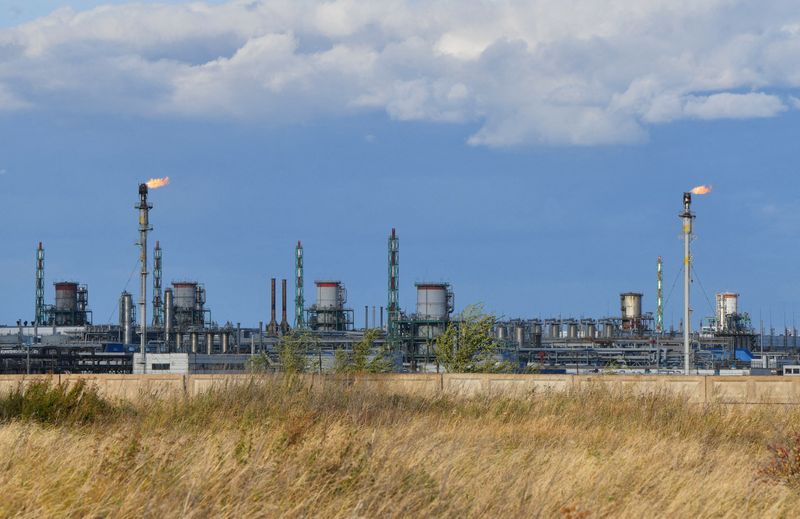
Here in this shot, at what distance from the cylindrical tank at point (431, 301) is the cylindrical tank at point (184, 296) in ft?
102

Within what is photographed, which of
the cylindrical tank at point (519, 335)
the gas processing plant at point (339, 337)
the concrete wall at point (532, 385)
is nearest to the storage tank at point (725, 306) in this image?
the gas processing plant at point (339, 337)

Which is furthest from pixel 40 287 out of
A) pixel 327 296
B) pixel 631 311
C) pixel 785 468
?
pixel 785 468

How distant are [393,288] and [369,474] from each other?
347 feet

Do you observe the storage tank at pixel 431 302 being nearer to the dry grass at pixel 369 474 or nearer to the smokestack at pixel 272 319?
the smokestack at pixel 272 319

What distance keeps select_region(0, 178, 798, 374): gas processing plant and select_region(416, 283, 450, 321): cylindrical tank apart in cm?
10

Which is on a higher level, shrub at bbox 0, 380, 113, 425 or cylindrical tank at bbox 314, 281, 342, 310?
cylindrical tank at bbox 314, 281, 342, 310

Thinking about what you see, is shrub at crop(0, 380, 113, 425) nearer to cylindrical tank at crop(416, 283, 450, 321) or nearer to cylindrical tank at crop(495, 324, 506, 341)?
cylindrical tank at crop(416, 283, 450, 321)

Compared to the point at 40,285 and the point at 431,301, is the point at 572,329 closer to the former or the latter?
the point at 431,301

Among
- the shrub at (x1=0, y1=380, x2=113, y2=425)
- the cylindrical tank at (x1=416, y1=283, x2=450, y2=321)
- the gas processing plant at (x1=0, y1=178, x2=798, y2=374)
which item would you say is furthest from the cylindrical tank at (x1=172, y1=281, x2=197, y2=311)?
the shrub at (x1=0, y1=380, x2=113, y2=425)

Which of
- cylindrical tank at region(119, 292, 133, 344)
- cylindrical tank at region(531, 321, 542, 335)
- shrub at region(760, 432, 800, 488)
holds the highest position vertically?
cylindrical tank at region(119, 292, 133, 344)

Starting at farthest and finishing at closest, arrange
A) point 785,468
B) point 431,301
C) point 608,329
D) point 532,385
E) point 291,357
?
point 608,329
point 431,301
point 291,357
point 532,385
point 785,468

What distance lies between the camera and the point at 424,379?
29219mm

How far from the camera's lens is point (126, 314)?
120812 millimetres

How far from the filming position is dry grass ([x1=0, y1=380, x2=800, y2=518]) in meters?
9.52
